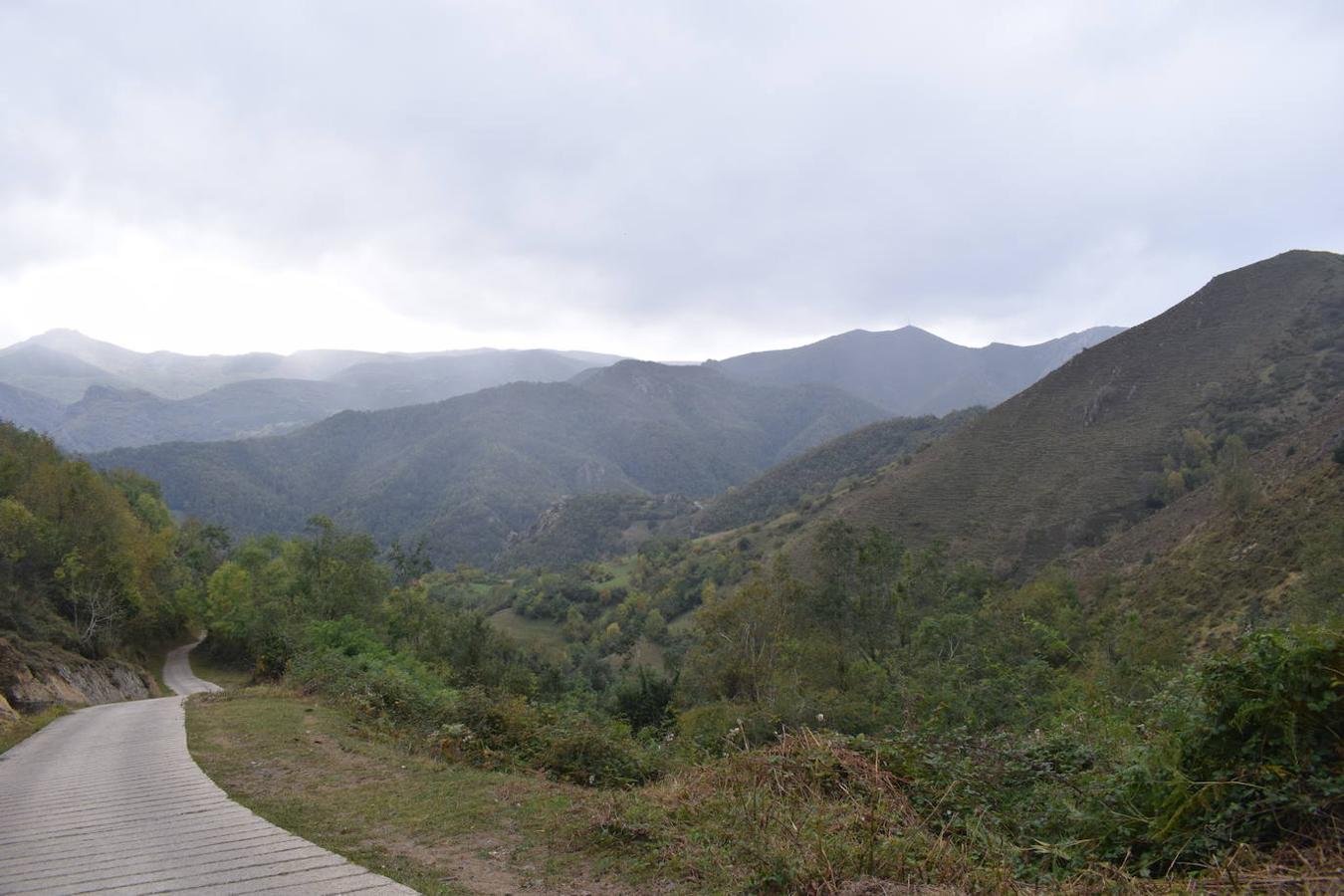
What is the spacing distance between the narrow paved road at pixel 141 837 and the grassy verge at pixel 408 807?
1.17ft

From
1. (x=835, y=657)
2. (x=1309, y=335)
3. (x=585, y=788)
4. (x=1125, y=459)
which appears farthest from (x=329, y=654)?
(x=1309, y=335)

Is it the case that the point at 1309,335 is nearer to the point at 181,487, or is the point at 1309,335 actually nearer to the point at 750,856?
the point at 750,856

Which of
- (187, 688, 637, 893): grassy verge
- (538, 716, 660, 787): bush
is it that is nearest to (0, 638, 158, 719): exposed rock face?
(187, 688, 637, 893): grassy verge

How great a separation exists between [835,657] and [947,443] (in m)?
44.7

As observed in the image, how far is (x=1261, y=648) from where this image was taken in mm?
3986

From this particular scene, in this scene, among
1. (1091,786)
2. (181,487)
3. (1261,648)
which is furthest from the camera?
(181,487)

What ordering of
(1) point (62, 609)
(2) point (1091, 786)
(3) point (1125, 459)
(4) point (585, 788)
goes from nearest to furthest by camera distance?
(2) point (1091, 786) → (4) point (585, 788) → (1) point (62, 609) → (3) point (1125, 459)

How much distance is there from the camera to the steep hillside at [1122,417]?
161 feet

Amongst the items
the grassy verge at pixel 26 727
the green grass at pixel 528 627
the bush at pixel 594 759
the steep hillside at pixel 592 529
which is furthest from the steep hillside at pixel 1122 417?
the steep hillside at pixel 592 529

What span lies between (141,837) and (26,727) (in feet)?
39.6

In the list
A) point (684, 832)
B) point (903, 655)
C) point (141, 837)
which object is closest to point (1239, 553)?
point (903, 655)

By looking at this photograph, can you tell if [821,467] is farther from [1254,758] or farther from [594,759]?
[1254,758]

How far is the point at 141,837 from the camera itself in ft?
18.0

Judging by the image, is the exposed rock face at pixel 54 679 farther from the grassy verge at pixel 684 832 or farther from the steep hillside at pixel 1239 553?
the steep hillside at pixel 1239 553
